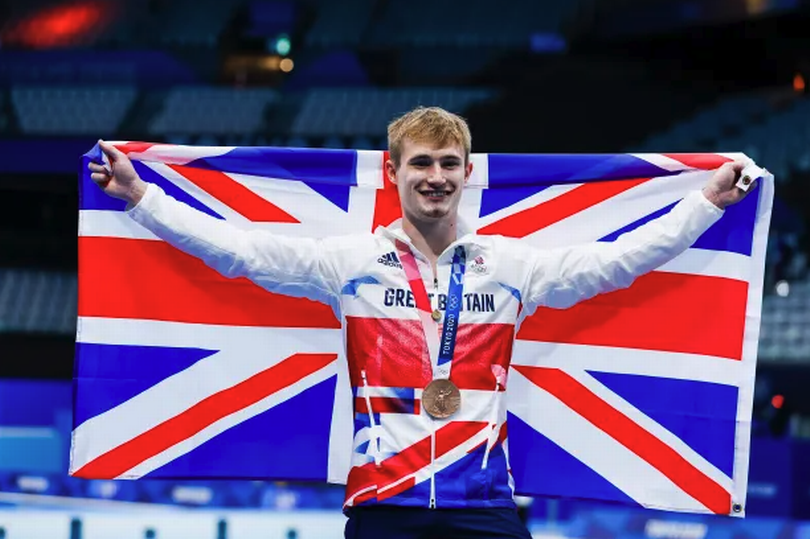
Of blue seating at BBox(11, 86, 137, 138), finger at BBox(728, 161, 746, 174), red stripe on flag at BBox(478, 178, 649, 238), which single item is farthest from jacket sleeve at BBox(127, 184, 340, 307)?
blue seating at BBox(11, 86, 137, 138)

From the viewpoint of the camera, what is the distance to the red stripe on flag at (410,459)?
278cm

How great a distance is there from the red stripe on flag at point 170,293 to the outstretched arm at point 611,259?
83 cm

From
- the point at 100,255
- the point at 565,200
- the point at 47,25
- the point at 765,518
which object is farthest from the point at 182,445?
the point at 47,25

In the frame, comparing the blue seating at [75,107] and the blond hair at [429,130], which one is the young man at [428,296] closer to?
the blond hair at [429,130]

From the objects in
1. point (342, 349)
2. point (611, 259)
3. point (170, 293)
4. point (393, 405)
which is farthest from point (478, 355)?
point (170, 293)

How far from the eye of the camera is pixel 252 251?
3020 millimetres

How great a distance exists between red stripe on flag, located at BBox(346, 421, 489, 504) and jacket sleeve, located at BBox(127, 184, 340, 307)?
0.48m

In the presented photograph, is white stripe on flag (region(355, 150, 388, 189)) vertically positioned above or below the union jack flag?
above

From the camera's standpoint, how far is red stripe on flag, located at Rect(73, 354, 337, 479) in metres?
3.58

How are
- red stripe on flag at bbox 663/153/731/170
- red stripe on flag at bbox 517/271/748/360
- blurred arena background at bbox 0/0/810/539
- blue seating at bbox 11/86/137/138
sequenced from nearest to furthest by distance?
red stripe on flag at bbox 663/153/731/170
red stripe on flag at bbox 517/271/748/360
blurred arena background at bbox 0/0/810/539
blue seating at bbox 11/86/137/138

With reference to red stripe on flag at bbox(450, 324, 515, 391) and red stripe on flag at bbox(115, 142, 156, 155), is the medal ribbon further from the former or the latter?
red stripe on flag at bbox(115, 142, 156, 155)

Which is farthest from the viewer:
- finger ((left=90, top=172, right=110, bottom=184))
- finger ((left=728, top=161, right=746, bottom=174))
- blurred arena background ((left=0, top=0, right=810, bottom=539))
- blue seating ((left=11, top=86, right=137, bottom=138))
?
blue seating ((left=11, top=86, right=137, bottom=138))

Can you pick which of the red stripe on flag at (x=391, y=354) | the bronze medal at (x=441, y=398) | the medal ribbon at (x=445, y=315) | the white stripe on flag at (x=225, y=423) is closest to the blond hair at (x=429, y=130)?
Result: the medal ribbon at (x=445, y=315)

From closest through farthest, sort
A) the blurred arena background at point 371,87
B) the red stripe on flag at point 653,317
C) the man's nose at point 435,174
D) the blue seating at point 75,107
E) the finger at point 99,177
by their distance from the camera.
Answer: the man's nose at point 435,174, the finger at point 99,177, the red stripe on flag at point 653,317, the blurred arena background at point 371,87, the blue seating at point 75,107
